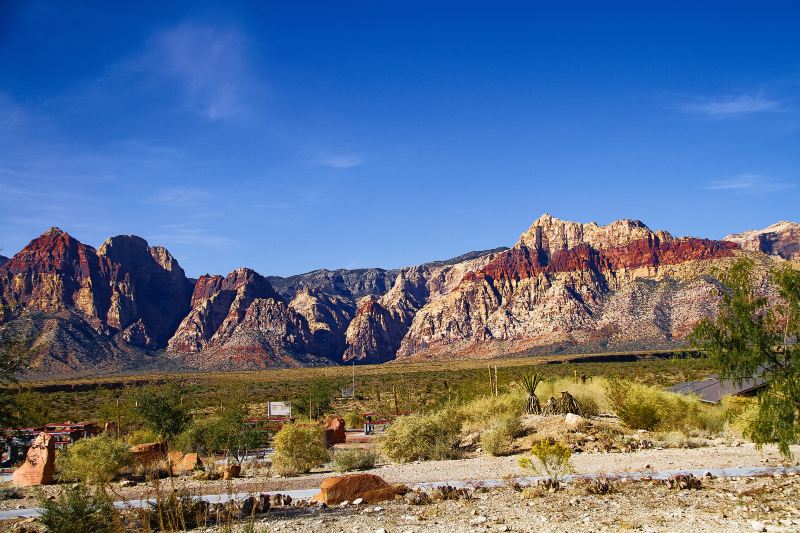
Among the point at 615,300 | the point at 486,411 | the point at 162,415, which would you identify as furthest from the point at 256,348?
the point at 486,411

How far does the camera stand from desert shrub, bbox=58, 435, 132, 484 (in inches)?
714

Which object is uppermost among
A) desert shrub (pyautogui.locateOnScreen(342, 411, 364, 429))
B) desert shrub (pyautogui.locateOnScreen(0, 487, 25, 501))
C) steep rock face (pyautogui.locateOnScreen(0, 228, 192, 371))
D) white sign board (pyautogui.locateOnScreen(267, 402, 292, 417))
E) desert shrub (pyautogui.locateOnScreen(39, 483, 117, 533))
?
steep rock face (pyautogui.locateOnScreen(0, 228, 192, 371))

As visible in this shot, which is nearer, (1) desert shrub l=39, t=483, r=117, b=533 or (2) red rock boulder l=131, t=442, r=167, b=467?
(1) desert shrub l=39, t=483, r=117, b=533

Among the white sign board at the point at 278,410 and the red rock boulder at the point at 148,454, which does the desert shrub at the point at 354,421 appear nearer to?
the white sign board at the point at 278,410

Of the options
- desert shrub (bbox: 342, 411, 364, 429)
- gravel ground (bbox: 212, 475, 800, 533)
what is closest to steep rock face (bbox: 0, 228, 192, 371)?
desert shrub (bbox: 342, 411, 364, 429)

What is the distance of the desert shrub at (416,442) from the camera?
21406 millimetres

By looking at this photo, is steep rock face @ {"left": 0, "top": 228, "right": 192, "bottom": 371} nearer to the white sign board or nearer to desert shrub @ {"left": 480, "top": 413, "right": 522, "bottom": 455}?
the white sign board

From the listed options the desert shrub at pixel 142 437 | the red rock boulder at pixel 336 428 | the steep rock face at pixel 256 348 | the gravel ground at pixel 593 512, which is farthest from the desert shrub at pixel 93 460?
the steep rock face at pixel 256 348

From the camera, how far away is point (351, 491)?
13484mm

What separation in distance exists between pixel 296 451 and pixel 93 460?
550cm

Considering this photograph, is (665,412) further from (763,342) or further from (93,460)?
(93,460)

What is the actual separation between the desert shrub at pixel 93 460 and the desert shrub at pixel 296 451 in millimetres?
4318

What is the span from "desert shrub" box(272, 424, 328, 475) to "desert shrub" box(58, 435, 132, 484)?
170 inches

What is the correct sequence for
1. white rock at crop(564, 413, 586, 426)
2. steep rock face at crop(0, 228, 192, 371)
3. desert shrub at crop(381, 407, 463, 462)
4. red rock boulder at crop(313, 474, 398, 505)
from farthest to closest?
steep rock face at crop(0, 228, 192, 371) < white rock at crop(564, 413, 586, 426) < desert shrub at crop(381, 407, 463, 462) < red rock boulder at crop(313, 474, 398, 505)
